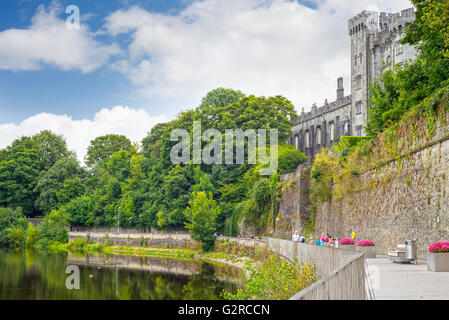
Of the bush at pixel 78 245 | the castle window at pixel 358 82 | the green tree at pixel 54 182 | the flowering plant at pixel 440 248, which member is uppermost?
the castle window at pixel 358 82

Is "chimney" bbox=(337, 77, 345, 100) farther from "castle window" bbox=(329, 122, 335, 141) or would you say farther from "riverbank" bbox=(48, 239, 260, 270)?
"riverbank" bbox=(48, 239, 260, 270)

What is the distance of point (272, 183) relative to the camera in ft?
148

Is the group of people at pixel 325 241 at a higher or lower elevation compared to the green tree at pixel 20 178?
lower

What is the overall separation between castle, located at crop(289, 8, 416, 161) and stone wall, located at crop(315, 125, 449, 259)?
22.2m

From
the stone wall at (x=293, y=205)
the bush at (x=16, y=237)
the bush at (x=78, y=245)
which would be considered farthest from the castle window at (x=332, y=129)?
the bush at (x=16, y=237)

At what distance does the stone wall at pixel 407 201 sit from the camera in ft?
56.5

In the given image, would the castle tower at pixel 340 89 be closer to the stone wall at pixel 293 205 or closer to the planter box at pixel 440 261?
the stone wall at pixel 293 205

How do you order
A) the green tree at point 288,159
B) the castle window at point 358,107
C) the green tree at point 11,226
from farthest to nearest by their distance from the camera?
1. the green tree at point 11,226
2. the castle window at point 358,107
3. the green tree at point 288,159

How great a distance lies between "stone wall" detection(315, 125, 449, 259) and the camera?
17.2m

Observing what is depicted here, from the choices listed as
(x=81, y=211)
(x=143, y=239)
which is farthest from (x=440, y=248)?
(x=81, y=211)

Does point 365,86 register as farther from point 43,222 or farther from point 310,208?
point 43,222

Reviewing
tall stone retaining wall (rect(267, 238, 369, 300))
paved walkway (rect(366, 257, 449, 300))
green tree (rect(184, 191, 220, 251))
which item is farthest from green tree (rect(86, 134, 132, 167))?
paved walkway (rect(366, 257, 449, 300))

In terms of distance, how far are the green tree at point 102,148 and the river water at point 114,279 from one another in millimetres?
41509

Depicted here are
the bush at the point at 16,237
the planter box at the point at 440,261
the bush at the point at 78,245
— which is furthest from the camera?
the bush at the point at 16,237
